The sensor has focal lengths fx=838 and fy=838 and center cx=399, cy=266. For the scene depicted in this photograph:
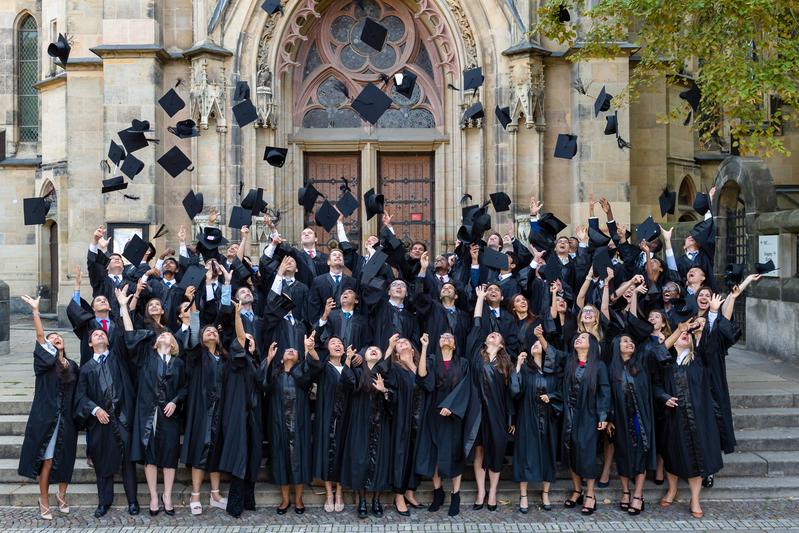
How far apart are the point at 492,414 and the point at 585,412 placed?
0.93 m

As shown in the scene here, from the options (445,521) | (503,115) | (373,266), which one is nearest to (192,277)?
(373,266)

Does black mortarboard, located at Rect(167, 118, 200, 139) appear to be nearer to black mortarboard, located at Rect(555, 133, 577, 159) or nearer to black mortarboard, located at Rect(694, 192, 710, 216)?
black mortarboard, located at Rect(555, 133, 577, 159)

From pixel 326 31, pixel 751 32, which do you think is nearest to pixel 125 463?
pixel 751 32

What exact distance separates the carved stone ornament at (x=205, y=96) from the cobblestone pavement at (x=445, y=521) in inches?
332

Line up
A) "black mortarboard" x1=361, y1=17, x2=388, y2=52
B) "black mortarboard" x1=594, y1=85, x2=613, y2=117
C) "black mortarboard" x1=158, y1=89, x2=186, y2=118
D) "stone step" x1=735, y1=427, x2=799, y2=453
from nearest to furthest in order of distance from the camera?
"stone step" x1=735, y1=427, x2=799, y2=453 < "black mortarboard" x1=361, y1=17, x2=388, y2=52 < "black mortarboard" x1=594, y1=85, x2=613, y2=117 < "black mortarboard" x1=158, y1=89, x2=186, y2=118

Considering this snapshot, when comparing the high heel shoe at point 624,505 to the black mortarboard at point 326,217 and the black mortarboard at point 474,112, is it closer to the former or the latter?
the black mortarboard at point 326,217

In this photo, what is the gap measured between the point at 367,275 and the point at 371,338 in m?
0.73

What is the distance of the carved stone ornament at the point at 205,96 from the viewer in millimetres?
15164

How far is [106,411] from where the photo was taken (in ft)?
27.2

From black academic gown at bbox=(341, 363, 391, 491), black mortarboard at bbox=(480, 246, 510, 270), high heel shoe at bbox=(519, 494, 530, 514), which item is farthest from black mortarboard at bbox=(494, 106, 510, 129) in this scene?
high heel shoe at bbox=(519, 494, 530, 514)

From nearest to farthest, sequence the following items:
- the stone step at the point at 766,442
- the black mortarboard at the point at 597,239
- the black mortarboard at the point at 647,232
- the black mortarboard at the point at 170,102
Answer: the stone step at the point at 766,442
the black mortarboard at the point at 597,239
the black mortarboard at the point at 647,232
the black mortarboard at the point at 170,102

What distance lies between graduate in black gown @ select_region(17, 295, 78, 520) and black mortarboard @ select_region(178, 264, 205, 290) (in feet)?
Answer: 5.76

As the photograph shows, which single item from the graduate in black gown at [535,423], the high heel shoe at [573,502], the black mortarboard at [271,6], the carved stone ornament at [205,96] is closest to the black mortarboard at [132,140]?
the carved stone ornament at [205,96]

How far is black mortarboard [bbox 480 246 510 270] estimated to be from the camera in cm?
996
